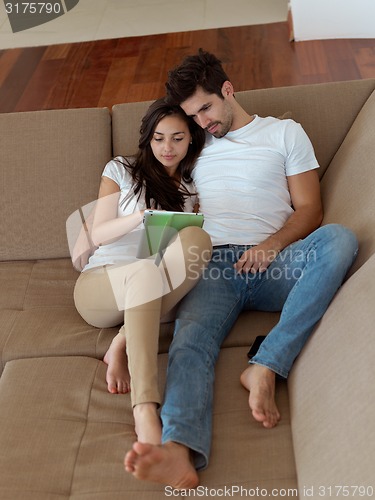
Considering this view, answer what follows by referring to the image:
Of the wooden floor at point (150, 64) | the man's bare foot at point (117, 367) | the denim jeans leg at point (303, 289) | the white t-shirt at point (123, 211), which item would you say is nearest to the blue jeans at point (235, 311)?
the denim jeans leg at point (303, 289)

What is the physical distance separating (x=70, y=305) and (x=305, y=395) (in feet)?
2.68

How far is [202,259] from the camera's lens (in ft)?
6.59

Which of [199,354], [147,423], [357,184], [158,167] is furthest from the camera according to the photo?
[158,167]

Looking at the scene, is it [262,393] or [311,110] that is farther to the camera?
[311,110]

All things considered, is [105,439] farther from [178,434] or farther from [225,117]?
[225,117]

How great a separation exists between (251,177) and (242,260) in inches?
11.9

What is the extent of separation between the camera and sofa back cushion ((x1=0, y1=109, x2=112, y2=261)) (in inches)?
93.4

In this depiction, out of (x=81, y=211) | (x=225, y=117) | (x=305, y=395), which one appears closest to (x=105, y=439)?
(x=305, y=395)

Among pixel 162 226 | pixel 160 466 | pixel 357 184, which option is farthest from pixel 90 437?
pixel 357 184

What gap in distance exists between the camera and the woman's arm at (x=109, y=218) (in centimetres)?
213

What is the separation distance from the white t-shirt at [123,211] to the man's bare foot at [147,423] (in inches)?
20.8

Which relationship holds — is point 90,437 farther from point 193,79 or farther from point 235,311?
point 193,79

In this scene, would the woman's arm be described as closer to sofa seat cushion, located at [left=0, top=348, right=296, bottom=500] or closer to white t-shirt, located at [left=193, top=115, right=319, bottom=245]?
white t-shirt, located at [left=193, top=115, right=319, bottom=245]

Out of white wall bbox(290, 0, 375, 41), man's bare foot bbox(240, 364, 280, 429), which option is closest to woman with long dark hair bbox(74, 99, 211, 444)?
man's bare foot bbox(240, 364, 280, 429)
